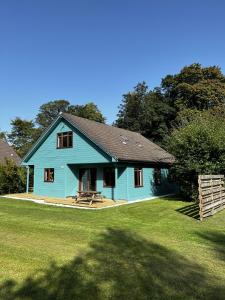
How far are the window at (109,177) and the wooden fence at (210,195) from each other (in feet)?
26.0

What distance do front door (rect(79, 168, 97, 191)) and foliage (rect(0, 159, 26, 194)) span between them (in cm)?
607

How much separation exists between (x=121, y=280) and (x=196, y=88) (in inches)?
1470

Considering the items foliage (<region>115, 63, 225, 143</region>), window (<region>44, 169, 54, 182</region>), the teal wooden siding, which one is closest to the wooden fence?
the teal wooden siding

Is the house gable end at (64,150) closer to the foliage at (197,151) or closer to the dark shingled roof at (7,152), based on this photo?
the foliage at (197,151)

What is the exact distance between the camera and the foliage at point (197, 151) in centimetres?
1730

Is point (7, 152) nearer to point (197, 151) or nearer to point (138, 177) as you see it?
point (138, 177)

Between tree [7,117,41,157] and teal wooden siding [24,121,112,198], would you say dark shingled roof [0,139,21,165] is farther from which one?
tree [7,117,41,157]

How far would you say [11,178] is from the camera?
24.6m

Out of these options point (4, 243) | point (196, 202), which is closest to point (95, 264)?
point (4, 243)

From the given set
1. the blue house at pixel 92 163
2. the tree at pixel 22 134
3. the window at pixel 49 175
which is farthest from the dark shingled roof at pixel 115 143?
the tree at pixel 22 134

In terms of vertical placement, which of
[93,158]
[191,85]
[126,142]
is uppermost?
[191,85]

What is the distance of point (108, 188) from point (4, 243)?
13.2 m

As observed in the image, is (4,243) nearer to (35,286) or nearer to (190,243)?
(35,286)

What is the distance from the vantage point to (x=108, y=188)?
20.9 meters
